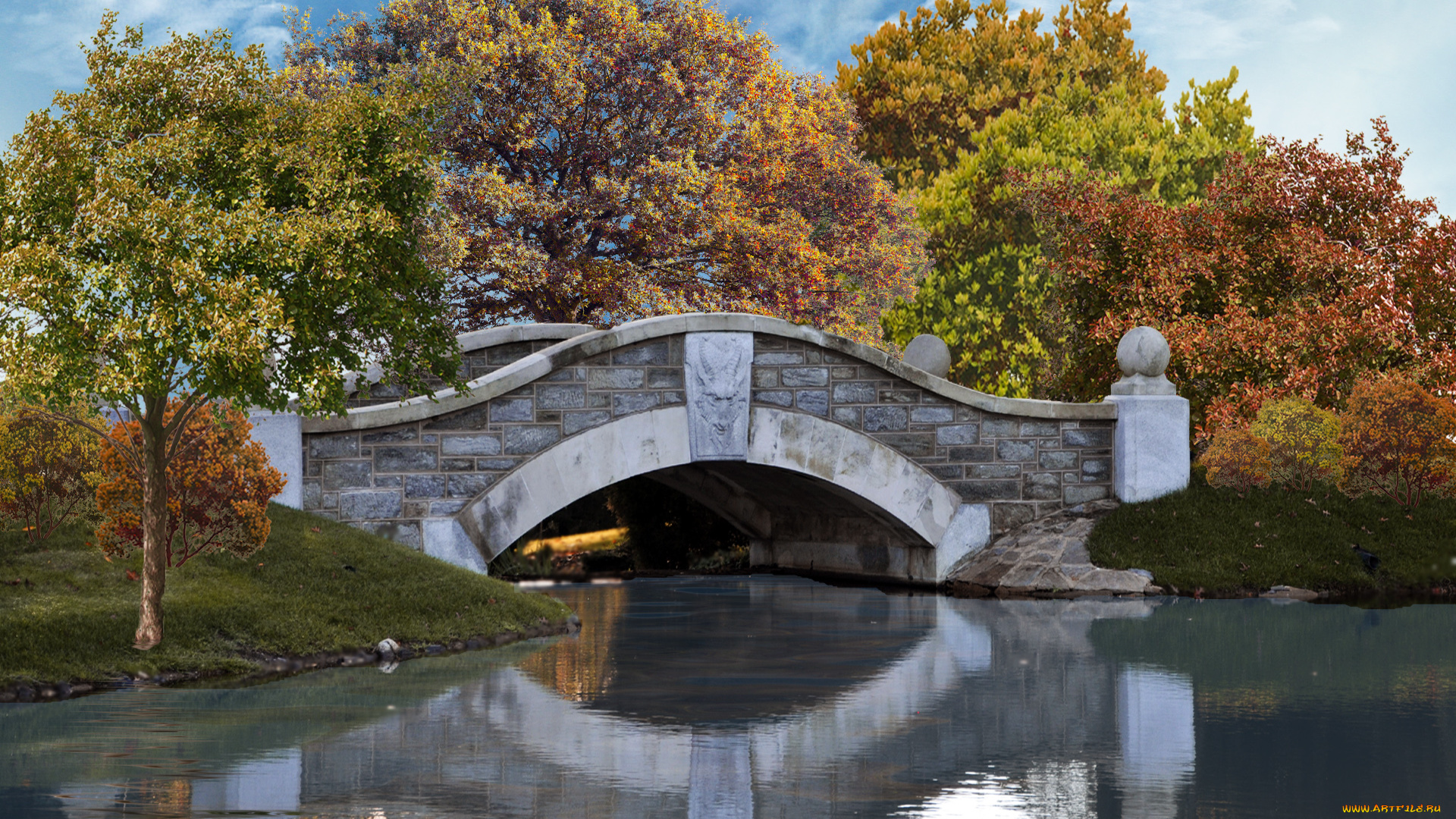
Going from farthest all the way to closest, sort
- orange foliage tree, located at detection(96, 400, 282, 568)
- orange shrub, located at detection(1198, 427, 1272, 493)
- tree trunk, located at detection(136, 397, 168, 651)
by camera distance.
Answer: orange shrub, located at detection(1198, 427, 1272, 493), orange foliage tree, located at detection(96, 400, 282, 568), tree trunk, located at detection(136, 397, 168, 651)

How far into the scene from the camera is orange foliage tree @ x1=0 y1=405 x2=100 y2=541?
1184 cm

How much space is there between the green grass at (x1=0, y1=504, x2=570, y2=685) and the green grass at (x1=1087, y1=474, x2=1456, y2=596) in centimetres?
713

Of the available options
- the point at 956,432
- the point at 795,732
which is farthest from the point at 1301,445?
the point at 795,732

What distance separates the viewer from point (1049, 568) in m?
16.2

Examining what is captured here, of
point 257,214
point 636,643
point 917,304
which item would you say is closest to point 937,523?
point 636,643

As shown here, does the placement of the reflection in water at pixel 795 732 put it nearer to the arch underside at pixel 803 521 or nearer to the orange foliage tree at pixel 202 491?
the orange foliage tree at pixel 202 491

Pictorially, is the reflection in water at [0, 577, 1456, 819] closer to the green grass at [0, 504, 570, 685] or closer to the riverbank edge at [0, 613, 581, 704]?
the riverbank edge at [0, 613, 581, 704]

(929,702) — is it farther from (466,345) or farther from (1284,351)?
(1284,351)

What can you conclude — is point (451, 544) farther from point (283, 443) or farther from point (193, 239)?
point (193, 239)

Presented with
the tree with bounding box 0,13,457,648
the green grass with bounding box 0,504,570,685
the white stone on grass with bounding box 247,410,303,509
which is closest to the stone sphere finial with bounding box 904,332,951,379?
the green grass with bounding box 0,504,570,685

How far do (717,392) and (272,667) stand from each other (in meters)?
6.69

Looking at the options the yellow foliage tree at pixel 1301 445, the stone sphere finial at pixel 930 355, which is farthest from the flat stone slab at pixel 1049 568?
the stone sphere finial at pixel 930 355

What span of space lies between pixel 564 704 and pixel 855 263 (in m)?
20.7

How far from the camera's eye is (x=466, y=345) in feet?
61.5
